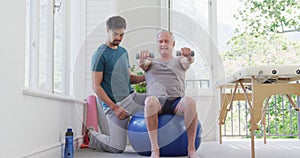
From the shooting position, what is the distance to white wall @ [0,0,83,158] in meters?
1.55

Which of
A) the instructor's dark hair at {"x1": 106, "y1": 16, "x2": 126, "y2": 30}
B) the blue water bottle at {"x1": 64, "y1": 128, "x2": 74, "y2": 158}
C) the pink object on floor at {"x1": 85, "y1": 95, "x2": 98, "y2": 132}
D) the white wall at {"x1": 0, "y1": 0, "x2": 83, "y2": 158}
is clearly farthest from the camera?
the pink object on floor at {"x1": 85, "y1": 95, "x2": 98, "y2": 132}

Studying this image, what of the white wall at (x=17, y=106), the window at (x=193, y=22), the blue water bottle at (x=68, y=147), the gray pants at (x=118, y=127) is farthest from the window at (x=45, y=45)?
the window at (x=193, y=22)

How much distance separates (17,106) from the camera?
5.57 feet

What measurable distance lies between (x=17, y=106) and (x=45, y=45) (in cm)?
98

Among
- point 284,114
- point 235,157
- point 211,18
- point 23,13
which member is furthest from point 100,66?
point 284,114

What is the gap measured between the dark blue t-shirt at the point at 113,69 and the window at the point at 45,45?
325 mm

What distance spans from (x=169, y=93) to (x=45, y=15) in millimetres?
1026

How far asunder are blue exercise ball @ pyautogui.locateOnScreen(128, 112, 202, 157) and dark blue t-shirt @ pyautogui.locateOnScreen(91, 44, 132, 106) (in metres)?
0.28

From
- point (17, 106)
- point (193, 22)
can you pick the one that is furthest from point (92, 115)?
point (17, 106)

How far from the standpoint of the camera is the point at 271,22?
20.2ft

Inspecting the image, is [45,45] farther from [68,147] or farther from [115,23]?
[68,147]

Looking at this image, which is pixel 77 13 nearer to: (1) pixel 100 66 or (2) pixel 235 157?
(1) pixel 100 66

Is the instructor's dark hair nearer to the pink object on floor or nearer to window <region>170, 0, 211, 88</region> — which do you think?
the pink object on floor

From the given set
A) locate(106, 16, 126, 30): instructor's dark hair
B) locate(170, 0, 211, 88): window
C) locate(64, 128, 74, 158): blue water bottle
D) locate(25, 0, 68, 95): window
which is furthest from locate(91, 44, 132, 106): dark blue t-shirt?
locate(170, 0, 211, 88): window
